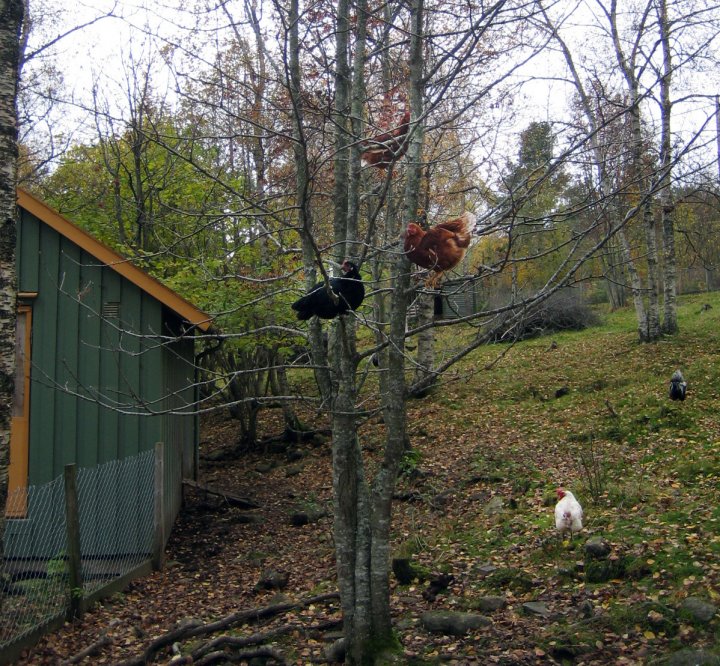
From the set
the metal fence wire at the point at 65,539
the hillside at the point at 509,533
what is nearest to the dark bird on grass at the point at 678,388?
the hillside at the point at 509,533

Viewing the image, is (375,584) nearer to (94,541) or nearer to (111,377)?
(94,541)

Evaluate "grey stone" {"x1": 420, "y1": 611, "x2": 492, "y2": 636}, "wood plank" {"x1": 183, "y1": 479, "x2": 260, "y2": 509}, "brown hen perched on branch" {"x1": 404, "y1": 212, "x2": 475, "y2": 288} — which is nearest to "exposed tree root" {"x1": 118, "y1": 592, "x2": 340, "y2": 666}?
"grey stone" {"x1": 420, "y1": 611, "x2": 492, "y2": 636}

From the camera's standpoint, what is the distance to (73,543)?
19.8 feet

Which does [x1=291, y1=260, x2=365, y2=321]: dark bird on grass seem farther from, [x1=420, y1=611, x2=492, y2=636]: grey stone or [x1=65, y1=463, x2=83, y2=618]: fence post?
[x1=65, y1=463, x2=83, y2=618]: fence post

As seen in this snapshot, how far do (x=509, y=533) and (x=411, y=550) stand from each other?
104 cm

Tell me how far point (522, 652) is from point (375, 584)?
3.74 ft

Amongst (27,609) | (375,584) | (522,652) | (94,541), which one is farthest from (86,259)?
(522,652)

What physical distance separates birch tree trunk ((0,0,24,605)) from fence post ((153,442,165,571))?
271cm

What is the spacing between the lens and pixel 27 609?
213 inches

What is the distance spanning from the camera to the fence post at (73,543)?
5969 millimetres

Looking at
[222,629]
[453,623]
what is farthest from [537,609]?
[222,629]

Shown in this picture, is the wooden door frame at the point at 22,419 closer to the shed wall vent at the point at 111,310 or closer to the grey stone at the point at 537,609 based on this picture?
the shed wall vent at the point at 111,310

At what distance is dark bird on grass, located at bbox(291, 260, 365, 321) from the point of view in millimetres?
4258

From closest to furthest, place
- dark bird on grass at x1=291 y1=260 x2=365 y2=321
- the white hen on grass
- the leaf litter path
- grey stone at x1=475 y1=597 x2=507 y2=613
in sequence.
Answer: dark bird on grass at x1=291 y1=260 x2=365 y2=321 → the leaf litter path → grey stone at x1=475 y1=597 x2=507 y2=613 → the white hen on grass
